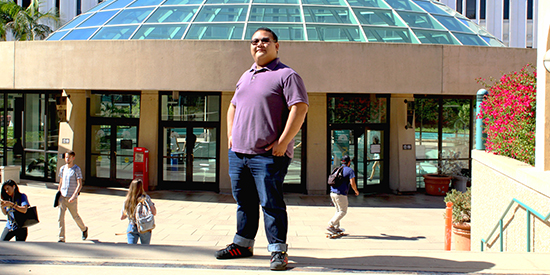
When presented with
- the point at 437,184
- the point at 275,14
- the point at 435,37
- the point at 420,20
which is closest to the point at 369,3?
the point at 420,20

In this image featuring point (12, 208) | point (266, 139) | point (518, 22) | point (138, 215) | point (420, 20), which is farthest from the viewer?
point (518, 22)

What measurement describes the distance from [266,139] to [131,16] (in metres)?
14.0

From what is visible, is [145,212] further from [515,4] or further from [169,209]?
[515,4]

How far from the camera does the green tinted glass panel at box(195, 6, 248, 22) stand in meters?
14.7

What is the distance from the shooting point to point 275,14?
15016mm

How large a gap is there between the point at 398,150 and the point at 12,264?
508 inches

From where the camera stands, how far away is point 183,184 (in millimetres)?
15000

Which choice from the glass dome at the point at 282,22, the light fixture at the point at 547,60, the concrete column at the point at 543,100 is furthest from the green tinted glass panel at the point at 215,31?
the light fixture at the point at 547,60

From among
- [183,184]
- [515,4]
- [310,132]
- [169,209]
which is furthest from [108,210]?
[515,4]

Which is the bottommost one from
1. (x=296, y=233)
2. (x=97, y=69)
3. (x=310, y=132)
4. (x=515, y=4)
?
(x=296, y=233)

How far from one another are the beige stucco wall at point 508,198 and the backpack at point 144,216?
4.91 meters

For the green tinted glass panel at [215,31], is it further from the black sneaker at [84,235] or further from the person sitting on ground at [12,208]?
the person sitting on ground at [12,208]

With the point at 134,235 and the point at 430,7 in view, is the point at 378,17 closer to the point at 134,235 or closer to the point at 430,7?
the point at 430,7

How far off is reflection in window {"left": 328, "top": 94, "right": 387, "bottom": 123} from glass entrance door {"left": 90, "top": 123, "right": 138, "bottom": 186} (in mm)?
6597
